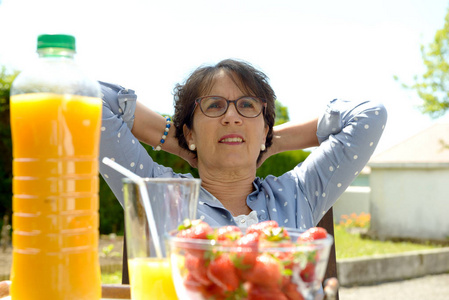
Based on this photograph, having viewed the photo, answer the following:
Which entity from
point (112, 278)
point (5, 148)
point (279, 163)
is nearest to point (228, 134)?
point (112, 278)

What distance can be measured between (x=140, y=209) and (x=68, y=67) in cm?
39

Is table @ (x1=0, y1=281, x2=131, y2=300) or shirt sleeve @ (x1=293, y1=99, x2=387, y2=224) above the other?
shirt sleeve @ (x1=293, y1=99, x2=387, y2=224)

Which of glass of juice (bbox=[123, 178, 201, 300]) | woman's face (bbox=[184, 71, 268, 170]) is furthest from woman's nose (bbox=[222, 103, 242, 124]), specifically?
glass of juice (bbox=[123, 178, 201, 300])

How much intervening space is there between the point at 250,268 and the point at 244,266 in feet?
0.04

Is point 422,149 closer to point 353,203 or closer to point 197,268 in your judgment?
point 353,203

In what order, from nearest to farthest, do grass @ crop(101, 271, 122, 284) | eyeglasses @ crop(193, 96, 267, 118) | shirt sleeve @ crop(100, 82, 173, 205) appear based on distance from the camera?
shirt sleeve @ crop(100, 82, 173, 205)
eyeglasses @ crop(193, 96, 267, 118)
grass @ crop(101, 271, 122, 284)

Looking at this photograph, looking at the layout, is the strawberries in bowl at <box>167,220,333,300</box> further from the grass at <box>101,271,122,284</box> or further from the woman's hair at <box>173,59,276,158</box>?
the grass at <box>101,271,122,284</box>

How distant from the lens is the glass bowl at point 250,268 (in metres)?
0.97

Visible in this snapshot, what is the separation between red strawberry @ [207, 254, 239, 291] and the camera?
968 mm

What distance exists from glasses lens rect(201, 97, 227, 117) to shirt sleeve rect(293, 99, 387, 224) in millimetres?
548

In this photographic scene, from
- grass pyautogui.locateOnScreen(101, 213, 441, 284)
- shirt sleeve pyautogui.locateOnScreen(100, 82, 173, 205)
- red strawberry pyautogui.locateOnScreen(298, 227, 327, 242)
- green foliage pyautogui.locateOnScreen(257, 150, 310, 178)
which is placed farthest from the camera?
green foliage pyautogui.locateOnScreen(257, 150, 310, 178)

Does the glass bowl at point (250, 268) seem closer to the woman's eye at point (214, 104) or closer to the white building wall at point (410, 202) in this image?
the woman's eye at point (214, 104)

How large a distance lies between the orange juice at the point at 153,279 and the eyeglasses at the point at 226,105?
4.72ft

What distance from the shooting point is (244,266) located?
3.17 ft
